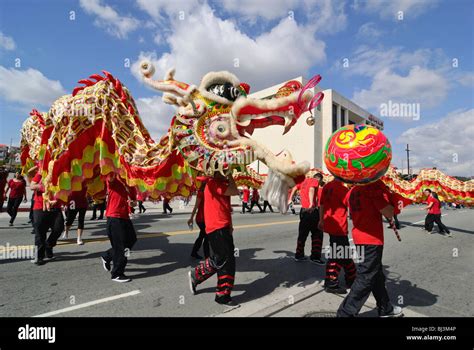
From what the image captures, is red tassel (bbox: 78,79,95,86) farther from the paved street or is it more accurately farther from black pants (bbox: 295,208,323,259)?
black pants (bbox: 295,208,323,259)

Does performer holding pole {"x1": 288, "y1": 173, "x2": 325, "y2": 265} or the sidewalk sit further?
performer holding pole {"x1": 288, "y1": 173, "x2": 325, "y2": 265}

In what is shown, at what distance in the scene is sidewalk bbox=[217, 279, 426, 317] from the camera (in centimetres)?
321

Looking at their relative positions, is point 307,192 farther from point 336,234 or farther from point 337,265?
point 337,265

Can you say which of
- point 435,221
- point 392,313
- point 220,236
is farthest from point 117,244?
point 435,221

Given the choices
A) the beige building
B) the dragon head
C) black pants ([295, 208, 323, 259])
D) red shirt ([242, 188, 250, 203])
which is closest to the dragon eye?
the dragon head

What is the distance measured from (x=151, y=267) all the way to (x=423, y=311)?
166 inches

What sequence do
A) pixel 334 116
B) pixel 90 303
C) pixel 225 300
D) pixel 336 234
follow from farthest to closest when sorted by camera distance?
pixel 334 116
pixel 336 234
pixel 90 303
pixel 225 300

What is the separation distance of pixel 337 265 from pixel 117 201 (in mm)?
3444

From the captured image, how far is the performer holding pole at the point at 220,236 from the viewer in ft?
11.6

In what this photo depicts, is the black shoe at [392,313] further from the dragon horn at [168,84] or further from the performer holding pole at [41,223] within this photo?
the performer holding pole at [41,223]

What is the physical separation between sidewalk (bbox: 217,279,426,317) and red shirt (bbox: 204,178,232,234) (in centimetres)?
101

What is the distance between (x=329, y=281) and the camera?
3928 millimetres

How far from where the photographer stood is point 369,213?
3.08 m
